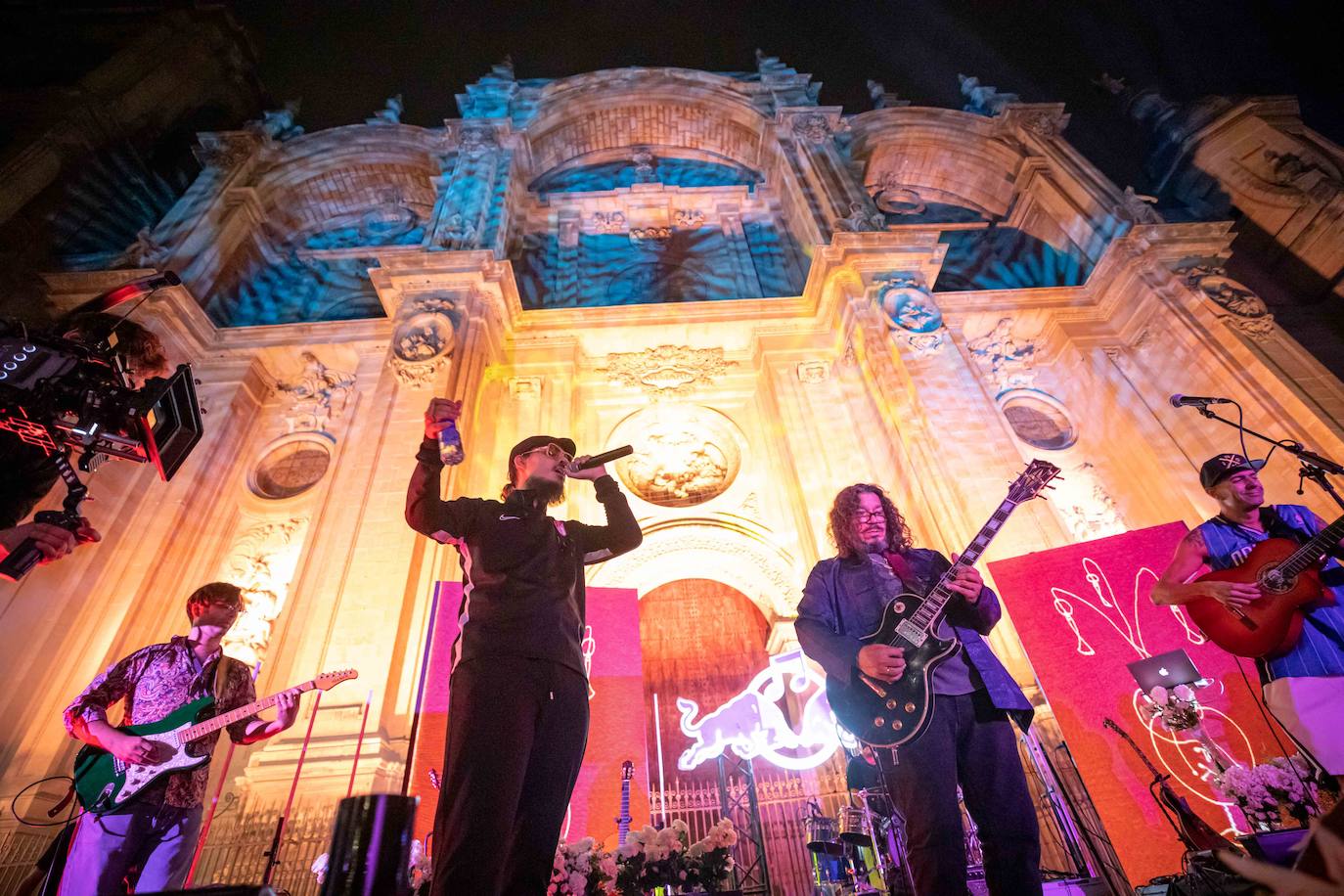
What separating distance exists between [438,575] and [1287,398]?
1157cm

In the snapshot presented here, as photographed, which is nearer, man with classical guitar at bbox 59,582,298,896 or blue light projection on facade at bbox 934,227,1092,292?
man with classical guitar at bbox 59,582,298,896

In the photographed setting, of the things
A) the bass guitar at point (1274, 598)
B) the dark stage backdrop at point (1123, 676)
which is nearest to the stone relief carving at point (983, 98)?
the dark stage backdrop at point (1123, 676)

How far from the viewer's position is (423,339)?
9117 millimetres

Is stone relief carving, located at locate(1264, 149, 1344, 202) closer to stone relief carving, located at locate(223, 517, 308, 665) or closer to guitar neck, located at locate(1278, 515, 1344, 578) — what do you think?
guitar neck, located at locate(1278, 515, 1344, 578)

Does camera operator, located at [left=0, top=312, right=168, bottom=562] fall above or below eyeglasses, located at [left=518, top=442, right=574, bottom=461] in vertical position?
above

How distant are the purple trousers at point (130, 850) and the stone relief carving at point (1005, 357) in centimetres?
1244

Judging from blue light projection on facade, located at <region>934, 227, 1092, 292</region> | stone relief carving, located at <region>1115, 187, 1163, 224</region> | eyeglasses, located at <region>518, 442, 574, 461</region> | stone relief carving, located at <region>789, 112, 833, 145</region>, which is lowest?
eyeglasses, located at <region>518, 442, 574, 461</region>

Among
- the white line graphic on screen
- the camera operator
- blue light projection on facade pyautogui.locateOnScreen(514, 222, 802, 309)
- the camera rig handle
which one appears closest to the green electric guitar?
the camera rig handle

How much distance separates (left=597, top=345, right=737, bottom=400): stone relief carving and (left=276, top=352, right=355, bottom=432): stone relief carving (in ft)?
15.6

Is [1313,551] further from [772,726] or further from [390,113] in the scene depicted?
[390,113]

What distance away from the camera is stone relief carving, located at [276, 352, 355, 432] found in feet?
35.2

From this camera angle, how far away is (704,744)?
25.0 ft

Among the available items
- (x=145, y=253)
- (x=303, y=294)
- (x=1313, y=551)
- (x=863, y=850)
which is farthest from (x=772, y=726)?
(x=303, y=294)

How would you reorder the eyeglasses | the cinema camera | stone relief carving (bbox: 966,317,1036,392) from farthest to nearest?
stone relief carving (bbox: 966,317,1036,392) → the cinema camera → the eyeglasses
